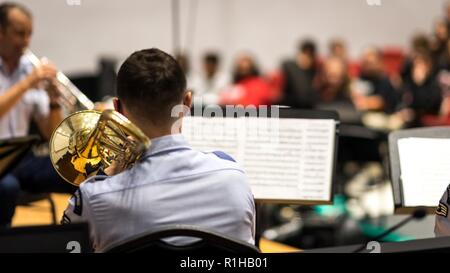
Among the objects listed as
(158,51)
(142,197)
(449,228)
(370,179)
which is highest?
(158,51)

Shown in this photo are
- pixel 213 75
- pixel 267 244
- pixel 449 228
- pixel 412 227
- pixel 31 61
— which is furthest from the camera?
pixel 213 75

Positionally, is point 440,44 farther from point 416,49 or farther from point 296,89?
point 296,89

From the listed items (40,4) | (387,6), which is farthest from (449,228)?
(387,6)

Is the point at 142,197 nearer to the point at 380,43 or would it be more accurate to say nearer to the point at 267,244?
the point at 267,244

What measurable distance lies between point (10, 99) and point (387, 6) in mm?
7425

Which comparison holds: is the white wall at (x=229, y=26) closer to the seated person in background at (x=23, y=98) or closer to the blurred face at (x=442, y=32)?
the blurred face at (x=442, y=32)

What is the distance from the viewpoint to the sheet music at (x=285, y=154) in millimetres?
2652

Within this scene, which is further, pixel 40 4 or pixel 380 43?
pixel 380 43

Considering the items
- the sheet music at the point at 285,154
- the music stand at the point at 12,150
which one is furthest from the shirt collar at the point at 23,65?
the sheet music at the point at 285,154

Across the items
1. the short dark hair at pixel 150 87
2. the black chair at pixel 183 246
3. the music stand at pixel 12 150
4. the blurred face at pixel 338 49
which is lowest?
the black chair at pixel 183 246

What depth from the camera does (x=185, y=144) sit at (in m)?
1.75

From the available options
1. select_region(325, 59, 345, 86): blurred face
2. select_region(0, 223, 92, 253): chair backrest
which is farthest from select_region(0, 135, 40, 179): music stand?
select_region(325, 59, 345, 86): blurred face

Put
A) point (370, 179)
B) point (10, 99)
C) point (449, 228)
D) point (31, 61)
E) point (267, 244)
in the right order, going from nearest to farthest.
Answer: point (449, 228), point (10, 99), point (31, 61), point (267, 244), point (370, 179)

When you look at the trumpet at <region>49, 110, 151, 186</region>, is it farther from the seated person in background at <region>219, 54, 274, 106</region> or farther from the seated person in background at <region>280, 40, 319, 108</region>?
the seated person in background at <region>219, 54, 274, 106</region>
